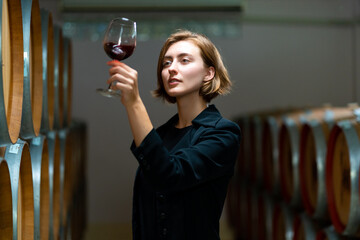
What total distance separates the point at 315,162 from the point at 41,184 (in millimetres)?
1809

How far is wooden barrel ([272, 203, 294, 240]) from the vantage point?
11.6 ft

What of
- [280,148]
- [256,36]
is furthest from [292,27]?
[280,148]

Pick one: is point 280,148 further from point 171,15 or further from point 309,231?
point 171,15

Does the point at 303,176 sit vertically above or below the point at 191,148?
below

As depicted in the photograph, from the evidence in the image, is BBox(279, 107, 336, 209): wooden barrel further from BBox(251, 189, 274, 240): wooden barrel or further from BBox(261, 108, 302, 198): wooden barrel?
Answer: BBox(251, 189, 274, 240): wooden barrel

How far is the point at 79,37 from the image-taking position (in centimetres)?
602

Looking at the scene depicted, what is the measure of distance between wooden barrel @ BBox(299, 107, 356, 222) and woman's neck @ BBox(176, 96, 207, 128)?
1555 millimetres

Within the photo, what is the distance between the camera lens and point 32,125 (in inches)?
70.0

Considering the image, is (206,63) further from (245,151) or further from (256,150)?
(245,151)

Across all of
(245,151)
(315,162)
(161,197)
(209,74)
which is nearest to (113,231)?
(161,197)

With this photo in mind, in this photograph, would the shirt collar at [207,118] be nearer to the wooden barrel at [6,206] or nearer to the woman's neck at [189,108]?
the woman's neck at [189,108]

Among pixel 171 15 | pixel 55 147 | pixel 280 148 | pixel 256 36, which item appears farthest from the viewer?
pixel 256 36

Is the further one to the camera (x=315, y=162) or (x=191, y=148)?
(x=315, y=162)

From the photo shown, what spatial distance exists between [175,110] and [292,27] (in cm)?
533
